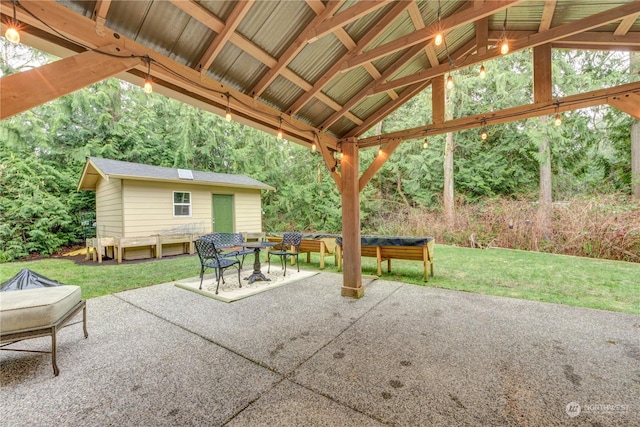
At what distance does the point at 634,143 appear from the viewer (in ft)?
26.1

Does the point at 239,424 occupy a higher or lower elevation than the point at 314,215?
lower

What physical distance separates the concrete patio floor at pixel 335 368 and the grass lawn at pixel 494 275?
2.48 feet

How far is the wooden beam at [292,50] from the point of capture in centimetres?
235

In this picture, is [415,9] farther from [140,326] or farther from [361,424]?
[140,326]

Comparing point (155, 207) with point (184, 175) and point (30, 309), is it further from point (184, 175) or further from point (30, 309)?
point (30, 309)

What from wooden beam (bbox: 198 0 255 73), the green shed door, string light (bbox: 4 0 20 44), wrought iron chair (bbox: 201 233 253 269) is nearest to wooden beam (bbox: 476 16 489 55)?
wooden beam (bbox: 198 0 255 73)

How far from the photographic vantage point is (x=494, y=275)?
5.39 metres

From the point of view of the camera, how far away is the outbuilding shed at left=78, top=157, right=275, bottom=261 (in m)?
7.91

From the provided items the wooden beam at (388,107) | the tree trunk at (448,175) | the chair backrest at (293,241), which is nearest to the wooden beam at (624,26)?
the wooden beam at (388,107)

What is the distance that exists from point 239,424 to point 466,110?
1468 centimetres

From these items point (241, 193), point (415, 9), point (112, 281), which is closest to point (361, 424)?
point (415, 9)

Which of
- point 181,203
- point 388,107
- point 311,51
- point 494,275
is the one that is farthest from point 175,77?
point 181,203

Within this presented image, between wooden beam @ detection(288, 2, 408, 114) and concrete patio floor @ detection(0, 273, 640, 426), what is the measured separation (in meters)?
2.91

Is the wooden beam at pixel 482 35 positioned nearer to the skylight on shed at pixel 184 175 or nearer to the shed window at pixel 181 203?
the skylight on shed at pixel 184 175
